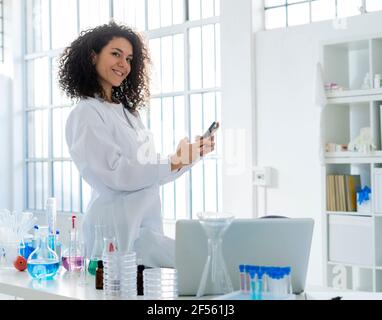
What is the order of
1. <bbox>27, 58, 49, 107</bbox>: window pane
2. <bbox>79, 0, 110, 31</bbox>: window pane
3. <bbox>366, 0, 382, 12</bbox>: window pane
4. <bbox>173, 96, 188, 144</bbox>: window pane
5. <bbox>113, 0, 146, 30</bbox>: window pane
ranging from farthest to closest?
1. <bbox>27, 58, 49, 107</bbox>: window pane
2. <bbox>79, 0, 110, 31</bbox>: window pane
3. <bbox>113, 0, 146, 30</bbox>: window pane
4. <bbox>173, 96, 188, 144</bbox>: window pane
5. <bbox>366, 0, 382, 12</bbox>: window pane

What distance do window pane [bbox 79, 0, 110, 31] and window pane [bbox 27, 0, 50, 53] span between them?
0.61 m

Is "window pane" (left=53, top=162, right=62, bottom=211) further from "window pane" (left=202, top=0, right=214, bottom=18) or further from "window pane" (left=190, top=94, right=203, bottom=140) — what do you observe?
"window pane" (left=202, top=0, right=214, bottom=18)

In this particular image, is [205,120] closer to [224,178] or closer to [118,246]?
[224,178]

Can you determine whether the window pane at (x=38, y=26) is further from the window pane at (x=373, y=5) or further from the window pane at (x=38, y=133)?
the window pane at (x=373, y=5)

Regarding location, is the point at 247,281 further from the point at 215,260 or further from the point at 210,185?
the point at 210,185

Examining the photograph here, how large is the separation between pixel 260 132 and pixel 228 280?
8.97 ft

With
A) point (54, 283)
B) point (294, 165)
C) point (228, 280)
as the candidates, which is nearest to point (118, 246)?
point (54, 283)

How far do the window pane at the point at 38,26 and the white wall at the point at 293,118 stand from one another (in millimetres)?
2909

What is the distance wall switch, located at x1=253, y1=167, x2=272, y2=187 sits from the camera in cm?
422

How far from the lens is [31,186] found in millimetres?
6594

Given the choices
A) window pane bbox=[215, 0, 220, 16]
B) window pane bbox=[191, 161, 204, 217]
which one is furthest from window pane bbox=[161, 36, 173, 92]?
window pane bbox=[191, 161, 204, 217]

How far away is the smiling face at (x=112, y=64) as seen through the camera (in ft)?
8.20

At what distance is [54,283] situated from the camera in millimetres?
2061

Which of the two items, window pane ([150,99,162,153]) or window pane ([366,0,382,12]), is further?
window pane ([150,99,162,153])
